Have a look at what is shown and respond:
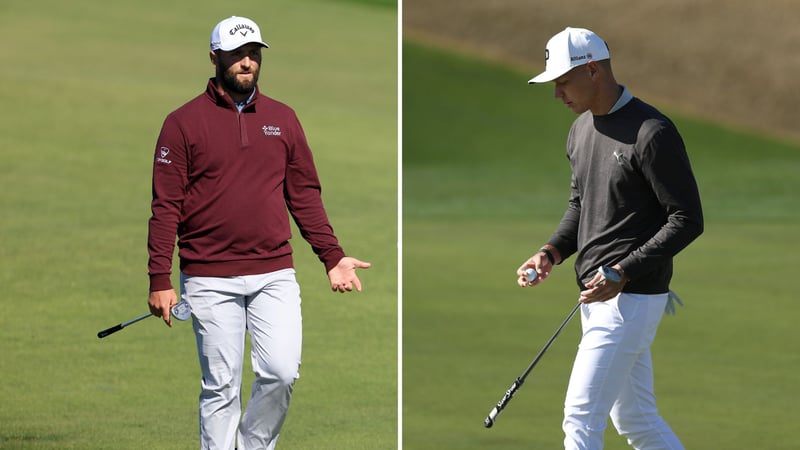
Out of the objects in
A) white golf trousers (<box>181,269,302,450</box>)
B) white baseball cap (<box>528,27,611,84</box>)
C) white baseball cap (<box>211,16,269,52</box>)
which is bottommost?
white golf trousers (<box>181,269,302,450</box>)

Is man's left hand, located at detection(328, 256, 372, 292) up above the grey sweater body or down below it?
below

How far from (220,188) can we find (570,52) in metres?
1.57

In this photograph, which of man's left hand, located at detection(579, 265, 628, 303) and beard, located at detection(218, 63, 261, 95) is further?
beard, located at detection(218, 63, 261, 95)

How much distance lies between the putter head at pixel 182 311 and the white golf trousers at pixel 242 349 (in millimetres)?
39

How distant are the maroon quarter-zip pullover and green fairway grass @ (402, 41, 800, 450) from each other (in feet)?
7.01

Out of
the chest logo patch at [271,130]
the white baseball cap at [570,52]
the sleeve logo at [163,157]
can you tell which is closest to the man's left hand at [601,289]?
the white baseball cap at [570,52]

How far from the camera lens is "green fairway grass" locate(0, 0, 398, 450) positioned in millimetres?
8422

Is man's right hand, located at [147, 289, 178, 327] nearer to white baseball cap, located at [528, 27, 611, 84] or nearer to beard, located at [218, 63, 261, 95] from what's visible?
beard, located at [218, 63, 261, 95]

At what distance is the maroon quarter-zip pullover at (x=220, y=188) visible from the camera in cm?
613

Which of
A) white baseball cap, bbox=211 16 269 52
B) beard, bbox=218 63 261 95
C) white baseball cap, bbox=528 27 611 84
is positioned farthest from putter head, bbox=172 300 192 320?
white baseball cap, bbox=528 27 611 84

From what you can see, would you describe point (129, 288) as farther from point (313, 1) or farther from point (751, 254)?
point (313, 1)

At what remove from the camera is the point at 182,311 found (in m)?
6.12

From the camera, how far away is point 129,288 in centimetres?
1184

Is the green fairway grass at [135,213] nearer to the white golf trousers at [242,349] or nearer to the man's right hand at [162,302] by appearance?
the white golf trousers at [242,349]
